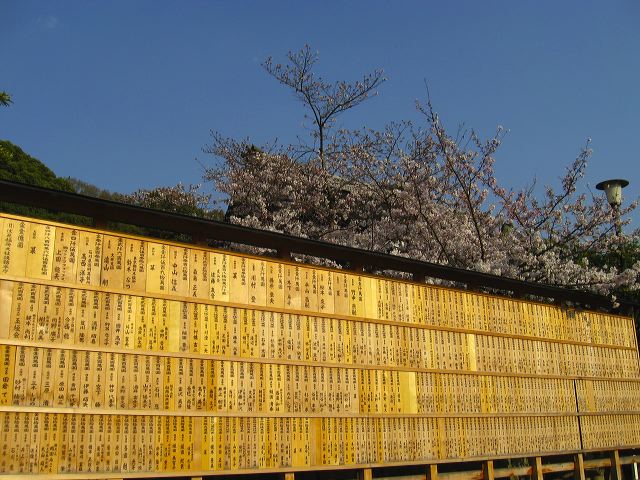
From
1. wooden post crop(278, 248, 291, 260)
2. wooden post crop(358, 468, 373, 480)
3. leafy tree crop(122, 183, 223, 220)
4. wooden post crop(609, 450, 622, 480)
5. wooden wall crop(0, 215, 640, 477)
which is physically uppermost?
leafy tree crop(122, 183, 223, 220)

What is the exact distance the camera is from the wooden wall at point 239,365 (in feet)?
17.2

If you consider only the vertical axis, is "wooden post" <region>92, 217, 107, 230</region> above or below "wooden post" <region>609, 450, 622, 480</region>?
above

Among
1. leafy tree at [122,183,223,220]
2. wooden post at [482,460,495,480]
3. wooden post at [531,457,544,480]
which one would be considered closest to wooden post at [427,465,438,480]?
wooden post at [482,460,495,480]

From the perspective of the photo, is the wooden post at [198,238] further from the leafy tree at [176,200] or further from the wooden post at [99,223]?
the leafy tree at [176,200]

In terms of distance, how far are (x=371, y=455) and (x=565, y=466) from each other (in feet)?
12.0

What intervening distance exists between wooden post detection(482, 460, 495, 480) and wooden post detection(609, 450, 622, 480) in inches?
106

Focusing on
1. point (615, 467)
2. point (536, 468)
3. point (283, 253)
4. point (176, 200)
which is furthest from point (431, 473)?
point (176, 200)

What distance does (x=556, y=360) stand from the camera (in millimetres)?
9430

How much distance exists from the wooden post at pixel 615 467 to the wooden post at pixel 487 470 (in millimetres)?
2680

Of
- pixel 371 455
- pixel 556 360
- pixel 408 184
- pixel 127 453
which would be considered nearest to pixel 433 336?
pixel 371 455

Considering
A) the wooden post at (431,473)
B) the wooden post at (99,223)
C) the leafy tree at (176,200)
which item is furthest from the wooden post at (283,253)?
the leafy tree at (176,200)

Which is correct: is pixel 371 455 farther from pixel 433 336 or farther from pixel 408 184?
pixel 408 184

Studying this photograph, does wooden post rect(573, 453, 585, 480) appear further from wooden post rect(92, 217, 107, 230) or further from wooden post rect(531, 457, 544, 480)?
wooden post rect(92, 217, 107, 230)

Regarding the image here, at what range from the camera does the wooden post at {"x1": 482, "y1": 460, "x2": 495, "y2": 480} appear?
819 centimetres
